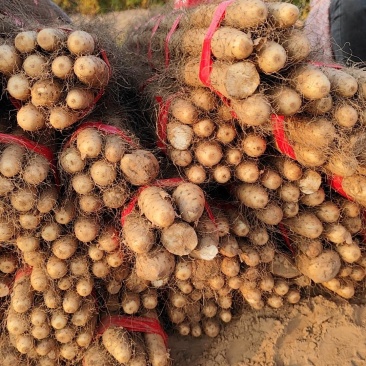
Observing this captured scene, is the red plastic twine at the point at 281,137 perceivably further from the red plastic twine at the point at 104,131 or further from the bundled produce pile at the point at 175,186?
the red plastic twine at the point at 104,131

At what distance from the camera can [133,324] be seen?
2.09m

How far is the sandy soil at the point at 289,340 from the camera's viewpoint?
2100 millimetres

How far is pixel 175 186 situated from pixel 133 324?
2.39ft

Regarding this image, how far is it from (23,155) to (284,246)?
139 cm

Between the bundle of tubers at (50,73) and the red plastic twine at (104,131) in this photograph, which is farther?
the red plastic twine at (104,131)

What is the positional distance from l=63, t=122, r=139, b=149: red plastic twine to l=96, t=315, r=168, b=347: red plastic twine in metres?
0.83

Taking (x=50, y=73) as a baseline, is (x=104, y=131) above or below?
below

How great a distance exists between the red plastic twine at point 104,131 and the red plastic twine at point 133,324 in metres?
0.83

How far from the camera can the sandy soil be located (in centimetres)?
210

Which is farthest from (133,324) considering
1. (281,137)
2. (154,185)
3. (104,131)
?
(281,137)

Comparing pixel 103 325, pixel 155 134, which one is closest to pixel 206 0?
pixel 155 134

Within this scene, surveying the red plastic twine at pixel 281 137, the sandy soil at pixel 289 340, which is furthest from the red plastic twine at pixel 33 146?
the sandy soil at pixel 289 340

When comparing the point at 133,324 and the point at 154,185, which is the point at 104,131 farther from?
the point at 133,324

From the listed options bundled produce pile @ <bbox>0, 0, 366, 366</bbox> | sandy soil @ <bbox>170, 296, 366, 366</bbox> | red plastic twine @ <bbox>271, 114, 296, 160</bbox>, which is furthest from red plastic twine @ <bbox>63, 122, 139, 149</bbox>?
sandy soil @ <bbox>170, 296, 366, 366</bbox>
